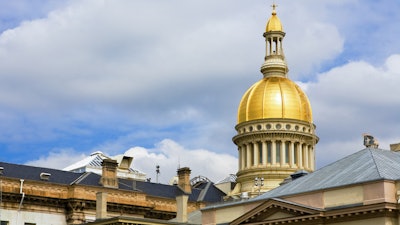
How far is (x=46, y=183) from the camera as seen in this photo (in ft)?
294

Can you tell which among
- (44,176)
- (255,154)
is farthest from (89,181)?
(255,154)

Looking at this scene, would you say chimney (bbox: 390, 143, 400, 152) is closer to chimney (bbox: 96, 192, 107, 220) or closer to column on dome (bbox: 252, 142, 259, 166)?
chimney (bbox: 96, 192, 107, 220)

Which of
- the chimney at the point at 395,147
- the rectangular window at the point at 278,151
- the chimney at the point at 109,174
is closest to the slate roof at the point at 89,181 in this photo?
the chimney at the point at 109,174

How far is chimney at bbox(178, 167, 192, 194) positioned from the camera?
10606 centimetres

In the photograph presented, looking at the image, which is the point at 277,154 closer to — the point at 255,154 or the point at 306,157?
the point at 255,154

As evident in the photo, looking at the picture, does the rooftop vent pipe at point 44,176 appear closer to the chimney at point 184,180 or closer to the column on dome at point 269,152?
the chimney at point 184,180

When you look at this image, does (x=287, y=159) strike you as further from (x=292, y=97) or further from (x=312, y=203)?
(x=312, y=203)

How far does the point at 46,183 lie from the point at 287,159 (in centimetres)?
3233

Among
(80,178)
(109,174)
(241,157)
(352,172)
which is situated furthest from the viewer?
(241,157)

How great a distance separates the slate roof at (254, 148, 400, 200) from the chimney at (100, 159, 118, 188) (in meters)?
33.4

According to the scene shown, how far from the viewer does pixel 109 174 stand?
96062 millimetres

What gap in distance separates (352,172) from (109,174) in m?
41.7

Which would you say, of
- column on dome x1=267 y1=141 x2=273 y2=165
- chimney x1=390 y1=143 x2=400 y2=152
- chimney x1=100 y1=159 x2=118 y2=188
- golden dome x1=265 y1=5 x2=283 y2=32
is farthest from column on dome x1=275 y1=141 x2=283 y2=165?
chimney x1=390 y1=143 x2=400 y2=152

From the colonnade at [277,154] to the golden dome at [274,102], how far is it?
10.9ft
